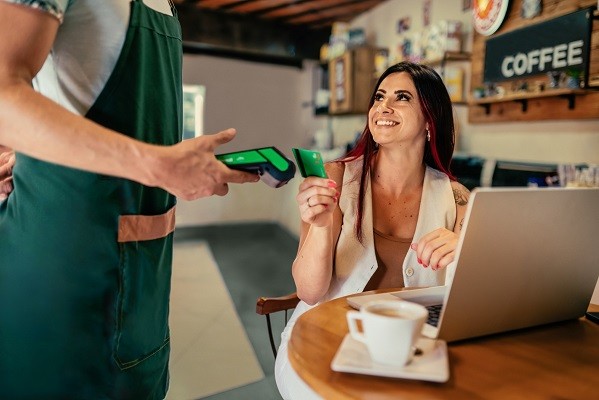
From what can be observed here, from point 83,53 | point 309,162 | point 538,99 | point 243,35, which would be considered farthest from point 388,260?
point 243,35

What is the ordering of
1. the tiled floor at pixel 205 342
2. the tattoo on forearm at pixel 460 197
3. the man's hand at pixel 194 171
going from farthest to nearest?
the tiled floor at pixel 205 342 < the tattoo on forearm at pixel 460 197 < the man's hand at pixel 194 171

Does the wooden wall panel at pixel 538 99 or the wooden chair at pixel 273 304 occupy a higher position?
the wooden wall panel at pixel 538 99

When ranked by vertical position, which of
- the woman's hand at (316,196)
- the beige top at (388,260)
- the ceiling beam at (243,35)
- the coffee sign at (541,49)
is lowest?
the beige top at (388,260)

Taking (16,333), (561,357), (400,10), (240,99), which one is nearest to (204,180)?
(16,333)

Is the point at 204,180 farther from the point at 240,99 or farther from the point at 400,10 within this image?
the point at 240,99

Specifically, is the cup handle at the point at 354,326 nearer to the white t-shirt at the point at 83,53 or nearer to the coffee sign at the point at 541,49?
the white t-shirt at the point at 83,53

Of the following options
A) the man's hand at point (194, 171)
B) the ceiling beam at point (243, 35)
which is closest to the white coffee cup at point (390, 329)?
the man's hand at point (194, 171)

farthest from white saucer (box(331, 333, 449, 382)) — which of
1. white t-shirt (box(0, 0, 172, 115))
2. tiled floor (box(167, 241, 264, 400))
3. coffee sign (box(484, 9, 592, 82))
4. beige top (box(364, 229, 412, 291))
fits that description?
coffee sign (box(484, 9, 592, 82))

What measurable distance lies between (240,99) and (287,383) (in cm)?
605

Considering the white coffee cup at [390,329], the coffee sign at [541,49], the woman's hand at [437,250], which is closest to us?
the white coffee cup at [390,329]

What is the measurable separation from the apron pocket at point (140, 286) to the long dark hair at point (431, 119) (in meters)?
0.83

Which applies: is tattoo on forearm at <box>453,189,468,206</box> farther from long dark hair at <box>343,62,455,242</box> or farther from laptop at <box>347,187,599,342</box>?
laptop at <box>347,187,599,342</box>

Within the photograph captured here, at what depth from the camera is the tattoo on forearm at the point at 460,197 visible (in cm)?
167

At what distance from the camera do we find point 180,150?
78 cm
